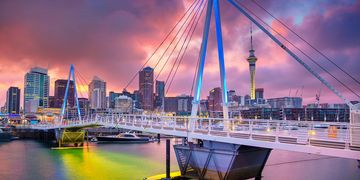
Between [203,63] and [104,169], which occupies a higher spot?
[203,63]

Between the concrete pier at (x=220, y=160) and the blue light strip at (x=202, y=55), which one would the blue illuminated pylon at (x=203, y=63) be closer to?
the blue light strip at (x=202, y=55)

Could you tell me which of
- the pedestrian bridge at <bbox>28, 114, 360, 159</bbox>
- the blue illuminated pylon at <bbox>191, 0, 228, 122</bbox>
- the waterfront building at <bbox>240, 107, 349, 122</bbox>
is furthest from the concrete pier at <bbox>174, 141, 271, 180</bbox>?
the waterfront building at <bbox>240, 107, 349, 122</bbox>

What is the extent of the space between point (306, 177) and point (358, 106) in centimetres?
1962

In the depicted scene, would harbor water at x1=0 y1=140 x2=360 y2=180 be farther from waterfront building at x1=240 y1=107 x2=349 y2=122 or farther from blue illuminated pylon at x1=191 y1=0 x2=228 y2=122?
waterfront building at x1=240 y1=107 x2=349 y2=122

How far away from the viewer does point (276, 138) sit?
23.2 metres

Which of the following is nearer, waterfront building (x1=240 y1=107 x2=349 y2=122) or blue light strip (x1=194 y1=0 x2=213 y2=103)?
blue light strip (x1=194 y1=0 x2=213 y2=103)

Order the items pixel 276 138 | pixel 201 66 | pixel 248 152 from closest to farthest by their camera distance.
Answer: pixel 276 138, pixel 248 152, pixel 201 66

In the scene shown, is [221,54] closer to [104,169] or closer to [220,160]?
[220,160]

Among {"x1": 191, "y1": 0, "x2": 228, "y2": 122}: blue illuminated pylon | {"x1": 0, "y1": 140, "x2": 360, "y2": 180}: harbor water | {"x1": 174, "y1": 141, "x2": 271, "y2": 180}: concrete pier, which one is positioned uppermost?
{"x1": 191, "y1": 0, "x2": 228, "y2": 122}: blue illuminated pylon

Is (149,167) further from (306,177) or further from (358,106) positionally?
(358,106)

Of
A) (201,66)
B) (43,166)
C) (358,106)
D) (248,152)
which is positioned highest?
(201,66)

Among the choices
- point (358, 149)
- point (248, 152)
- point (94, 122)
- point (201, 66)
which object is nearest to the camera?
point (358, 149)

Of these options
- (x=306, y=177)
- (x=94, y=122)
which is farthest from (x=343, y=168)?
(x=94, y=122)

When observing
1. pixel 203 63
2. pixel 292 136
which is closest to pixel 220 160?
pixel 292 136
